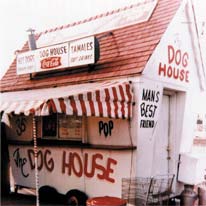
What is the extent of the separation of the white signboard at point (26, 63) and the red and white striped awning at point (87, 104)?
2.47 metres

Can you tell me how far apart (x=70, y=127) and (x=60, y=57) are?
5.34ft

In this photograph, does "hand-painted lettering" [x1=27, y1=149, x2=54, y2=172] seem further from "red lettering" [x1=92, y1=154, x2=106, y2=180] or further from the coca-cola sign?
the coca-cola sign

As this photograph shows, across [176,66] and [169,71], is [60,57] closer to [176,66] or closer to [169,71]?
[169,71]

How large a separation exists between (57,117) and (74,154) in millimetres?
1030

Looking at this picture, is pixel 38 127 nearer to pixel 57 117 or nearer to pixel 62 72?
pixel 57 117

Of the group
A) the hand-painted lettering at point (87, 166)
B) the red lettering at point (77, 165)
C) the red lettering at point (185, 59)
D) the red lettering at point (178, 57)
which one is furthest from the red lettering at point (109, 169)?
the red lettering at point (185, 59)

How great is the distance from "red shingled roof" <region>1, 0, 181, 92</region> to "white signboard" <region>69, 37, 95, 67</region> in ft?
1.27

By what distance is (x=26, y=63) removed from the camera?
30.1ft

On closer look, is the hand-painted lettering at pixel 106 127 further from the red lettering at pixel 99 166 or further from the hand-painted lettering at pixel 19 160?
the hand-painted lettering at pixel 19 160

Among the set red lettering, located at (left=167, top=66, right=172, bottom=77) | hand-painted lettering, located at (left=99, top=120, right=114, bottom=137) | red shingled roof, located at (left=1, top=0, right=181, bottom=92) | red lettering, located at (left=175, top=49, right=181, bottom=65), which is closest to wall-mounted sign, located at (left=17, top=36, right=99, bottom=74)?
red shingled roof, located at (left=1, top=0, right=181, bottom=92)

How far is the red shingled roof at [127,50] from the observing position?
732 centimetres

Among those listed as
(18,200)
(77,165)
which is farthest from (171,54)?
(18,200)

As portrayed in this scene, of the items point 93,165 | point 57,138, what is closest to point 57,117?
point 57,138

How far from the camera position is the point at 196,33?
8.62 m
